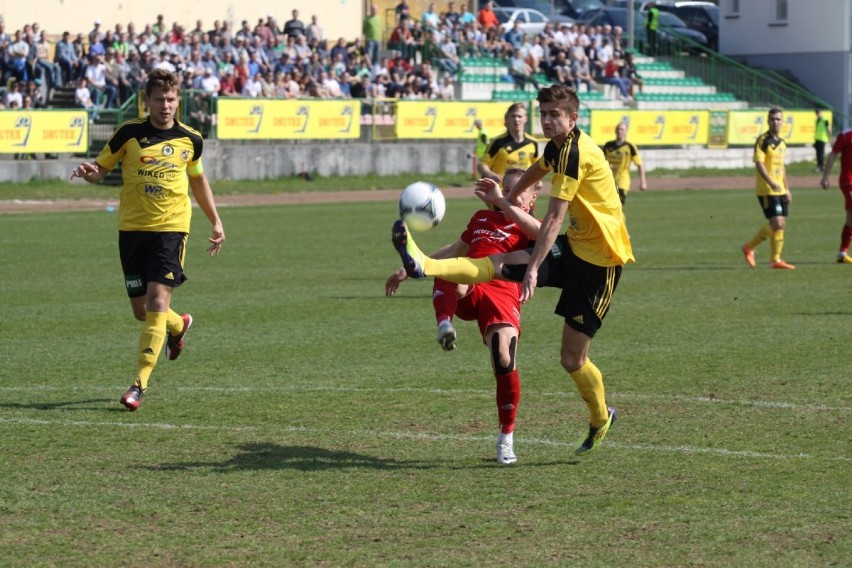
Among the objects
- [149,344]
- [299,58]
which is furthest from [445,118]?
[149,344]

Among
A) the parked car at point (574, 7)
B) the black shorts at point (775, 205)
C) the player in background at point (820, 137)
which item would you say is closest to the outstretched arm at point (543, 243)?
the black shorts at point (775, 205)

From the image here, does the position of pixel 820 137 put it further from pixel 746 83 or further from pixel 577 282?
pixel 577 282

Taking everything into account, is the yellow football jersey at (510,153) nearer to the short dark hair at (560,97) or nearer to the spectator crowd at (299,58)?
the short dark hair at (560,97)

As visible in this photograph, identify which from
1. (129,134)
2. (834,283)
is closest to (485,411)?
(129,134)

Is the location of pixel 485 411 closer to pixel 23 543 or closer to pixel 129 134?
pixel 129 134

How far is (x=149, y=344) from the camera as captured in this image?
29.8ft

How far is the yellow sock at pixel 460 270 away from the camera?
7402 millimetres

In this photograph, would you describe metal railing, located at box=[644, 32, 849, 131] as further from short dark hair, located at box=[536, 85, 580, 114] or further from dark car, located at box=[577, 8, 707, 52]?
short dark hair, located at box=[536, 85, 580, 114]

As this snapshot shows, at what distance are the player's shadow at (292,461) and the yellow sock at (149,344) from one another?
147 cm

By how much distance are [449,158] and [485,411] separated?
2933 centimetres

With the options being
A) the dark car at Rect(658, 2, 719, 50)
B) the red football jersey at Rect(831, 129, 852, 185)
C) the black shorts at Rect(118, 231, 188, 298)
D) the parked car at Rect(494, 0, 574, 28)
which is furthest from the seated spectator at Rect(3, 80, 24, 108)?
the dark car at Rect(658, 2, 719, 50)

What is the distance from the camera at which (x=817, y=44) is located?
174 ft

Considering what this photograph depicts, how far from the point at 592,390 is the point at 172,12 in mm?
A: 36165

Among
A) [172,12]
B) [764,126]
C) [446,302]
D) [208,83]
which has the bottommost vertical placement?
[764,126]
